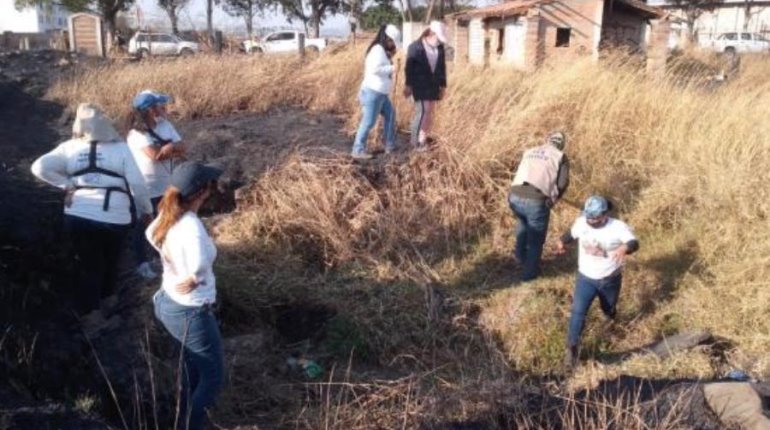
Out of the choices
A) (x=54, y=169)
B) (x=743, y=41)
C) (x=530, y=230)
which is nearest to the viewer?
(x=54, y=169)

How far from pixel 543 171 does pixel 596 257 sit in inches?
38.5

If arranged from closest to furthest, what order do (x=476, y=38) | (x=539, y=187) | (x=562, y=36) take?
(x=539, y=187) < (x=562, y=36) < (x=476, y=38)

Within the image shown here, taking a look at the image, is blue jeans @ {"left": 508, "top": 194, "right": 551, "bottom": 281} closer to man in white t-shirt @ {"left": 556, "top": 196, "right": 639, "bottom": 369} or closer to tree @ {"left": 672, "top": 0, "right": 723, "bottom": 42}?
man in white t-shirt @ {"left": 556, "top": 196, "right": 639, "bottom": 369}

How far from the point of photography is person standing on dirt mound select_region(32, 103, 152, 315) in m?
4.51

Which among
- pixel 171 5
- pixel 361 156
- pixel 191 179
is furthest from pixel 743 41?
pixel 191 179

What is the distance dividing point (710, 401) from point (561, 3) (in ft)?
52.1

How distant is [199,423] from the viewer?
12.0 ft

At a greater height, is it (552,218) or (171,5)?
(171,5)

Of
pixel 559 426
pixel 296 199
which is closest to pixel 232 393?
pixel 559 426

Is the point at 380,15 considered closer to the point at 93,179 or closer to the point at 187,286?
the point at 93,179

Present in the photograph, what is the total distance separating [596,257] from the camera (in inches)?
199

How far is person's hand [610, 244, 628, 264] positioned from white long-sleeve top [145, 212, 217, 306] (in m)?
2.87

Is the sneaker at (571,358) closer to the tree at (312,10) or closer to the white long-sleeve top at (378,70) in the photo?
the white long-sleeve top at (378,70)

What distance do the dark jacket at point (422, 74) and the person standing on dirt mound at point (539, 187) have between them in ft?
6.36
